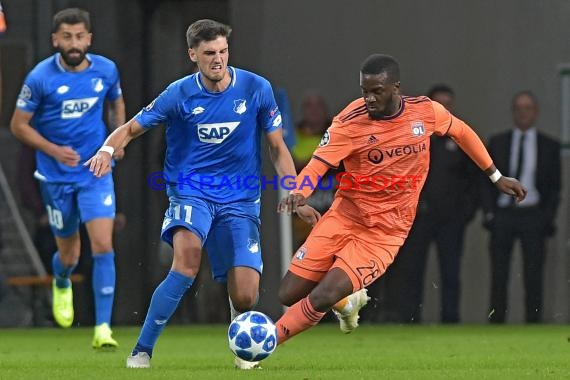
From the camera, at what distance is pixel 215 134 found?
9312mm

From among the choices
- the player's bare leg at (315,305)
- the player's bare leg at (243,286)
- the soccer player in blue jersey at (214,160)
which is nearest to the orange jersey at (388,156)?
the soccer player in blue jersey at (214,160)

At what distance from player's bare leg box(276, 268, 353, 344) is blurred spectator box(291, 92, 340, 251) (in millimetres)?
5587

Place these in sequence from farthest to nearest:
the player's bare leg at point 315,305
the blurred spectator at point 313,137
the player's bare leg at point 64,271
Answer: the blurred spectator at point 313,137 < the player's bare leg at point 64,271 < the player's bare leg at point 315,305

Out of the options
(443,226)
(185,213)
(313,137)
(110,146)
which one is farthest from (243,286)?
(443,226)

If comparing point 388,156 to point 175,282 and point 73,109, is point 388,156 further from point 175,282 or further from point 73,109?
point 73,109

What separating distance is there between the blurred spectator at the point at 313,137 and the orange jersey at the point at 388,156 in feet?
16.7

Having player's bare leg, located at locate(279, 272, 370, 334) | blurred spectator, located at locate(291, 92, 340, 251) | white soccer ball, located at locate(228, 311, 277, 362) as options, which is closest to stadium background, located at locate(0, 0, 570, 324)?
blurred spectator, located at locate(291, 92, 340, 251)

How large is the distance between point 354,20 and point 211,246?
5954mm

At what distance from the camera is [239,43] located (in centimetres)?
1483

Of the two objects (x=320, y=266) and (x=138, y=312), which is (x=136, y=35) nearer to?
(x=138, y=312)

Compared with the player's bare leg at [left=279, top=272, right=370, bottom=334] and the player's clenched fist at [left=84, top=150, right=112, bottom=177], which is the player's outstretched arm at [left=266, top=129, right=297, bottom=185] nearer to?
the player's bare leg at [left=279, top=272, right=370, bottom=334]

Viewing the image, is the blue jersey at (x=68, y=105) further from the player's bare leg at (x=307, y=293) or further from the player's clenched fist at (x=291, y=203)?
the player's clenched fist at (x=291, y=203)

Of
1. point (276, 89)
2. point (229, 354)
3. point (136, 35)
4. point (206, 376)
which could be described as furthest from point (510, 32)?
point (206, 376)

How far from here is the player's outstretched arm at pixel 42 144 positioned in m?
11.5
